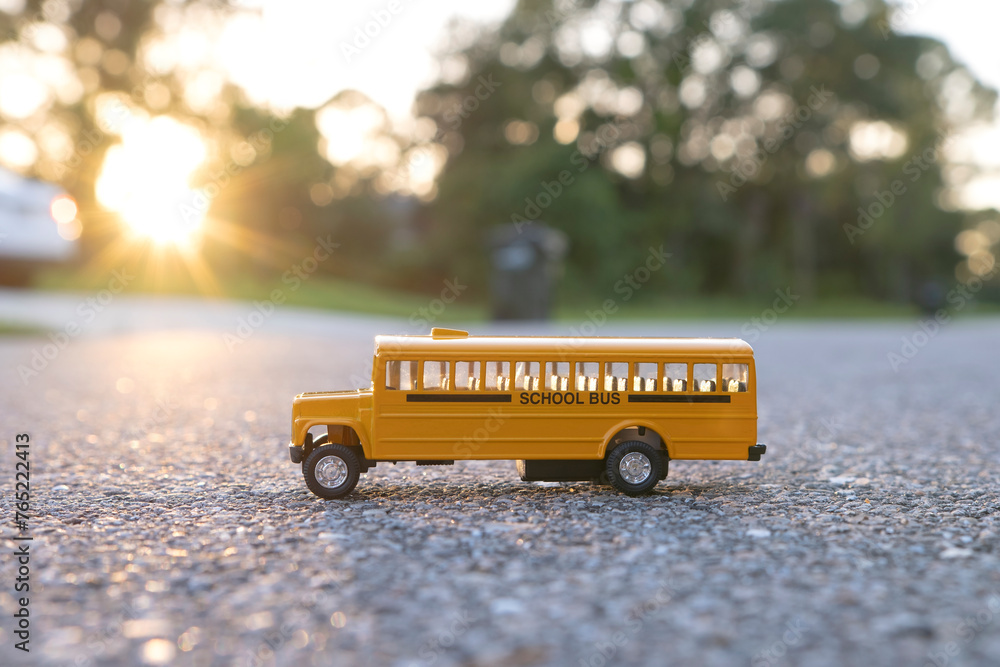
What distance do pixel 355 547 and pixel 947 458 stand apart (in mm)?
5728

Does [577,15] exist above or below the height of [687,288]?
above

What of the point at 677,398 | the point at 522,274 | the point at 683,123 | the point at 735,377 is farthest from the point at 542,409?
the point at 683,123

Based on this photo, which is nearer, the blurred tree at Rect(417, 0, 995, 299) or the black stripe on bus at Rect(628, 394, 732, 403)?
the black stripe on bus at Rect(628, 394, 732, 403)

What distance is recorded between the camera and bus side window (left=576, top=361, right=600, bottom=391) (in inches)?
237

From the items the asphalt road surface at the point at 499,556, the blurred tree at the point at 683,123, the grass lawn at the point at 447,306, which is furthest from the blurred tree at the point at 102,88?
the asphalt road surface at the point at 499,556

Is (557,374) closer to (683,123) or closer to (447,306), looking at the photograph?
(447,306)

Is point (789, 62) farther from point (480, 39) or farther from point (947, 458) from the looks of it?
point (947, 458)

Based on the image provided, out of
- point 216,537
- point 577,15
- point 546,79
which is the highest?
point 577,15

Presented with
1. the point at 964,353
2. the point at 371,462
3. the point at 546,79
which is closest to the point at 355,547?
the point at 371,462

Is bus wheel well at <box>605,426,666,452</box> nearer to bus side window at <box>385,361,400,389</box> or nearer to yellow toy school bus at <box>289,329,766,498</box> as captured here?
yellow toy school bus at <box>289,329,766,498</box>

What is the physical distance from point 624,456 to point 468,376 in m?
1.25

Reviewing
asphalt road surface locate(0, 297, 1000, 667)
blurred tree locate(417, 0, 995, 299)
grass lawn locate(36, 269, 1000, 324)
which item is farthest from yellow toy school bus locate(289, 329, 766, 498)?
blurred tree locate(417, 0, 995, 299)

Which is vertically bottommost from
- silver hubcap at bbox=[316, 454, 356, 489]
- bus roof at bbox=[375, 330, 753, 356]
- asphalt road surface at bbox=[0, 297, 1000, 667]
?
asphalt road surface at bbox=[0, 297, 1000, 667]

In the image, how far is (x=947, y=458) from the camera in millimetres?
7754
